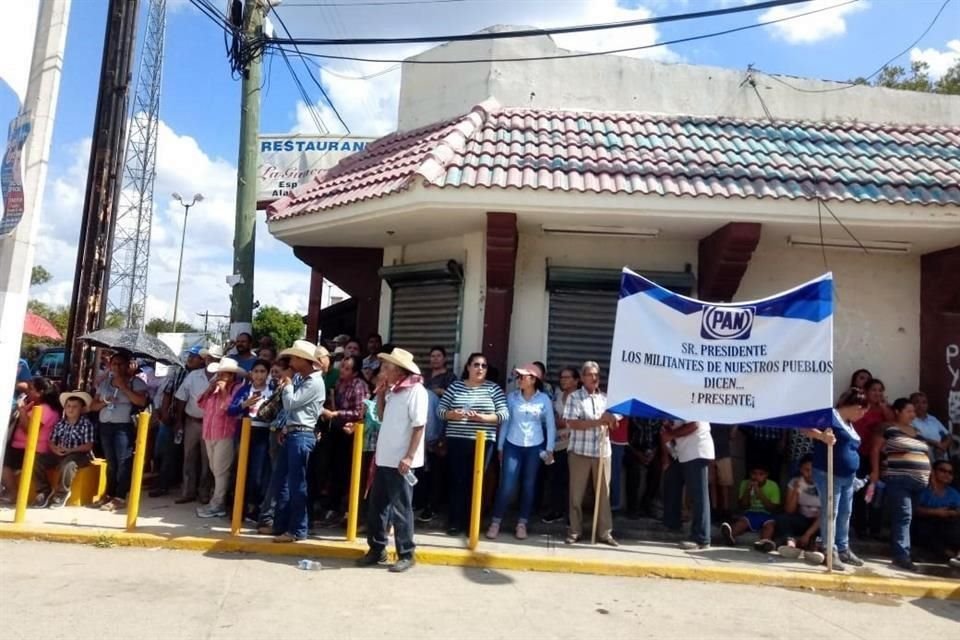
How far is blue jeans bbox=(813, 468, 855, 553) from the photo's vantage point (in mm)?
6160

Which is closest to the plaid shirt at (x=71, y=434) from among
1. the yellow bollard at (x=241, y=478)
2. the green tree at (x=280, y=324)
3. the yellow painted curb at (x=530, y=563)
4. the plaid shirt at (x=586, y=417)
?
the yellow painted curb at (x=530, y=563)

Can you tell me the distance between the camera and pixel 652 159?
25.9 ft

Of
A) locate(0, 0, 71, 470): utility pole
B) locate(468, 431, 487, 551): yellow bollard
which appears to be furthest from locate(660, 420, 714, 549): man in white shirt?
locate(0, 0, 71, 470): utility pole

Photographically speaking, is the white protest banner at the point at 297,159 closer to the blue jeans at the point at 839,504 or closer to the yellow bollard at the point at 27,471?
the yellow bollard at the point at 27,471

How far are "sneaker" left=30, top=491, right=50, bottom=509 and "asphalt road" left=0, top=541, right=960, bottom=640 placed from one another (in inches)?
47.5

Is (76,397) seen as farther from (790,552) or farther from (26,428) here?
(790,552)

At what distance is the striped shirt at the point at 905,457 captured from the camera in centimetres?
638

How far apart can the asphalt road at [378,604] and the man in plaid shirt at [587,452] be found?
2.96 feet

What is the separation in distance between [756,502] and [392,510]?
391 cm

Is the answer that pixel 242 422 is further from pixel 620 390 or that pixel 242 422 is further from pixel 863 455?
pixel 863 455

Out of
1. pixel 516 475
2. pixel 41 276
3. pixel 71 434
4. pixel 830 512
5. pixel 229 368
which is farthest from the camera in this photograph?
pixel 41 276

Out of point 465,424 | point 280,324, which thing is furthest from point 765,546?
point 280,324

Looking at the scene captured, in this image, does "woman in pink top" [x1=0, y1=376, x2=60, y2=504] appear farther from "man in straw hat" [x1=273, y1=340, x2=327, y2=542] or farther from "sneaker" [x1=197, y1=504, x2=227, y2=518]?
"man in straw hat" [x1=273, y1=340, x2=327, y2=542]

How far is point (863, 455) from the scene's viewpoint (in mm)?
7148
